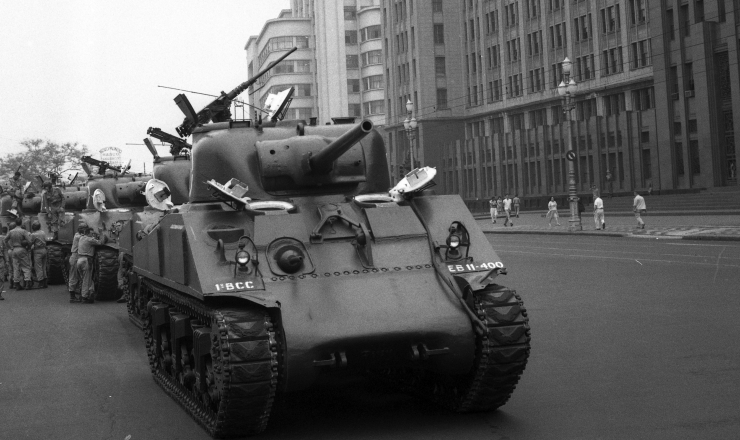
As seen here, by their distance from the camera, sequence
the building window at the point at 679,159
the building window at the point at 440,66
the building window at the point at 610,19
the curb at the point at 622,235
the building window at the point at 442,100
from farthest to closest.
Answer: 1. the building window at the point at 440,66
2. the building window at the point at 442,100
3. the building window at the point at 610,19
4. the building window at the point at 679,159
5. the curb at the point at 622,235

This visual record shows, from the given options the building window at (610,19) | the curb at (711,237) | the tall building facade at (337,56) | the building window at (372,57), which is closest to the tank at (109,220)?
the curb at (711,237)

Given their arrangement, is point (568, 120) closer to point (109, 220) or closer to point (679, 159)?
point (679, 159)

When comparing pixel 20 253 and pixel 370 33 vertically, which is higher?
pixel 370 33

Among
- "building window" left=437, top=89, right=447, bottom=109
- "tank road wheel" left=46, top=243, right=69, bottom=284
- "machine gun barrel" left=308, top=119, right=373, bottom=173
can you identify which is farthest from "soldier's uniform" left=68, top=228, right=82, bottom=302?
"building window" left=437, top=89, right=447, bottom=109

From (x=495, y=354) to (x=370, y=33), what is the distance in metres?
98.1

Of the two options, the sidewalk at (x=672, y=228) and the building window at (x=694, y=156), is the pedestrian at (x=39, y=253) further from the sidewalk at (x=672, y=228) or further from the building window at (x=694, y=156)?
the building window at (x=694, y=156)

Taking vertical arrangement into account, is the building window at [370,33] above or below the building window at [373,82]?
above

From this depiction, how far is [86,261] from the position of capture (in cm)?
2083

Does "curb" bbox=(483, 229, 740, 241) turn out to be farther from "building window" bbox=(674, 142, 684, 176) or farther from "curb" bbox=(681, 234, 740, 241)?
"building window" bbox=(674, 142, 684, 176)

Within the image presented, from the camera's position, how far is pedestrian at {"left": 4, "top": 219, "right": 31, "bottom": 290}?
2473 centimetres

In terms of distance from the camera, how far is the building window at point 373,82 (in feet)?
344

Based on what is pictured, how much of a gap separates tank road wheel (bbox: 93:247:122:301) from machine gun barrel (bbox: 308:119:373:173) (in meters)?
12.1

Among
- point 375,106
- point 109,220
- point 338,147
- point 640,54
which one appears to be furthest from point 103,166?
point 375,106

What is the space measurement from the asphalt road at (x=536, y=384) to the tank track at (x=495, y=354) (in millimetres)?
183
